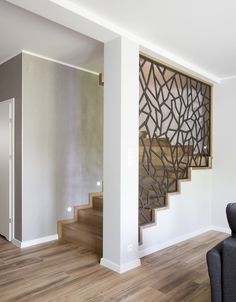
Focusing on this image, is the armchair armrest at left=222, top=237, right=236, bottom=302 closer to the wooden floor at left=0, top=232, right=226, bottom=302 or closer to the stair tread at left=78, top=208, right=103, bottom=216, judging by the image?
the wooden floor at left=0, top=232, right=226, bottom=302

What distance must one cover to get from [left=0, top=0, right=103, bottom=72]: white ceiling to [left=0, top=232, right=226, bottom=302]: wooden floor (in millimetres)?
2616

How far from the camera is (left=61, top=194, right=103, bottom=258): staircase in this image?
3501mm

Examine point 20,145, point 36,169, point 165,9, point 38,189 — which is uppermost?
point 165,9

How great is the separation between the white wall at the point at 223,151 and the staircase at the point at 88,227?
2003 mm

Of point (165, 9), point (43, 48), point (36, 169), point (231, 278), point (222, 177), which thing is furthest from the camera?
point (222, 177)

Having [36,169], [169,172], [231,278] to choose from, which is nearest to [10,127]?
[36,169]

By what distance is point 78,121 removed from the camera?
4.34m

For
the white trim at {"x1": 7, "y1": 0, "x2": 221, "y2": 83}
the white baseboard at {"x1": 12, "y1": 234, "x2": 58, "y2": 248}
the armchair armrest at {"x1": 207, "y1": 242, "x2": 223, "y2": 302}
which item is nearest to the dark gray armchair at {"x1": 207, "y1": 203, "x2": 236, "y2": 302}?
the armchair armrest at {"x1": 207, "y1": 242, "x2": 223, "y2": 302}

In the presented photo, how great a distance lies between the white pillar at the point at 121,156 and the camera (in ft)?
9.51

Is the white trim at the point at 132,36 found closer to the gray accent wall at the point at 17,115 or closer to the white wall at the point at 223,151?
the white wall at the point at 223,151

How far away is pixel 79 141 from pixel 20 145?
99 centimetres

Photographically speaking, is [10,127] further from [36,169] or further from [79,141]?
[79,141]

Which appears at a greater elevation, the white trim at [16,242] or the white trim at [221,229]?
the white trim at [16,242]

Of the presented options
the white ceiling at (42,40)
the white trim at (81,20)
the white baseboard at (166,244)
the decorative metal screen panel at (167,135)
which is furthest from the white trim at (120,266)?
the white ceiling at (42,40)
